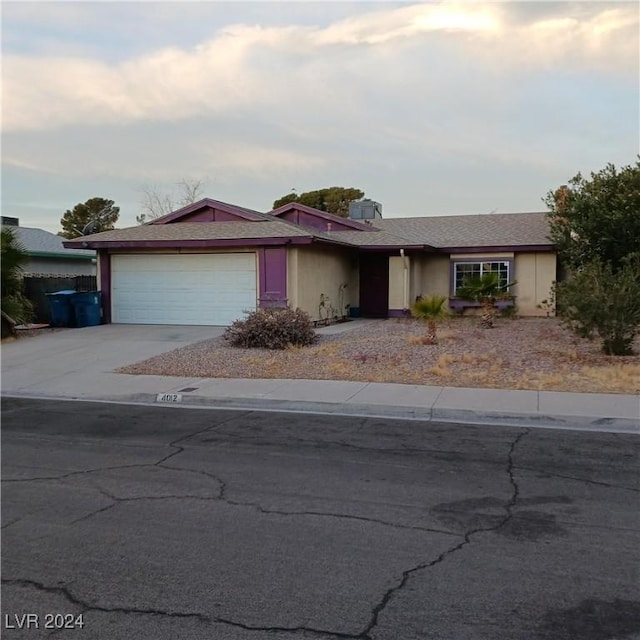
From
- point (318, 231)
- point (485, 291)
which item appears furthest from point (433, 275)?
point (485, 291)

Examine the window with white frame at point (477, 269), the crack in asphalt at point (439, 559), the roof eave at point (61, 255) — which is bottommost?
the crack in asphalt at point (439, 559)

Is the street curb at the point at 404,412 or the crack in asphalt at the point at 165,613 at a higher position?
the street curb at the point at 404,412

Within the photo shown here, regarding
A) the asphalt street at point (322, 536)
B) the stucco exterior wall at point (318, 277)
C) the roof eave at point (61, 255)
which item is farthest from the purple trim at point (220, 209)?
the asphalt street at point (322, 536)

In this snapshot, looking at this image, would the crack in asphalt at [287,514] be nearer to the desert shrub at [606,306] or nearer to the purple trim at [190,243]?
the desert shrub at [606,306]

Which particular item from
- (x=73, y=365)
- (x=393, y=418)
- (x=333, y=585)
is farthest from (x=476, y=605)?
(x=73, y=365)

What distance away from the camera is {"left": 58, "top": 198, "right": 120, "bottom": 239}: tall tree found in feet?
203

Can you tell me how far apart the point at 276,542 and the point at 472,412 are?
503cm

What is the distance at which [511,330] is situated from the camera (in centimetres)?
1941

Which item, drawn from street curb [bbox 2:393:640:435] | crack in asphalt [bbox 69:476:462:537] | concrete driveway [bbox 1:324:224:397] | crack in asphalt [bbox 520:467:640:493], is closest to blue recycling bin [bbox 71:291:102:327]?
concrete driveway [bbox 1:324:224:397]

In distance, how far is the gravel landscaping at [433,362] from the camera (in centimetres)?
1146

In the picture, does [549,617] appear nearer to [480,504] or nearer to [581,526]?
[581,526]

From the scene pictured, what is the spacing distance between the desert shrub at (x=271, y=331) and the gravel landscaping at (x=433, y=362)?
0.31m

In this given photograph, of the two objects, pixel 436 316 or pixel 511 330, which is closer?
pixel 436 316

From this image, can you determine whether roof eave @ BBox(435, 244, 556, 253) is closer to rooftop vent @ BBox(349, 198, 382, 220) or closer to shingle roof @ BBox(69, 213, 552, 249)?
shingle roof @ BBox(69, 213, 552, 249)
